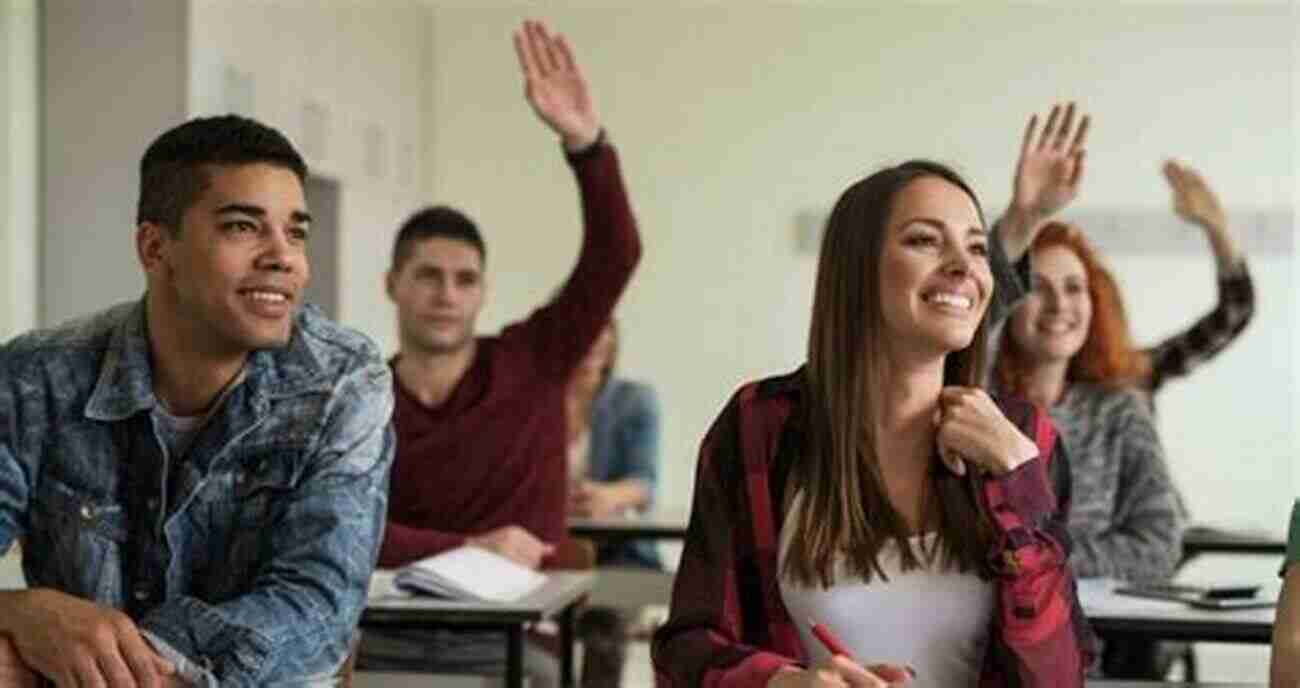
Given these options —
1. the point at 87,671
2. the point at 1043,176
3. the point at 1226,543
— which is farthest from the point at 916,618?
the point at 1226,543

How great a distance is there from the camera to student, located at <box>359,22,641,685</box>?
3.61m

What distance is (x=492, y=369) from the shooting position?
3.92 m

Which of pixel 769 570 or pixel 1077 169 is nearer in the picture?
pixel 769 570

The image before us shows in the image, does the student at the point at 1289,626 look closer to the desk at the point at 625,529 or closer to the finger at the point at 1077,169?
the finger at the point at 1077,169

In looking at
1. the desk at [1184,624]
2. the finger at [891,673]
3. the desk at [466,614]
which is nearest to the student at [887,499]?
the finger at [891,673]

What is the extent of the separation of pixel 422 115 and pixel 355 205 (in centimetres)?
132

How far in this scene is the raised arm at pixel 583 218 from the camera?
358 centimetres

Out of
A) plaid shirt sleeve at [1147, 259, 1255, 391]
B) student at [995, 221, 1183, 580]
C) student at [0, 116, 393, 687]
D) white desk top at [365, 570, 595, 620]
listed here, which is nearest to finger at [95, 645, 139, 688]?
student at [0, 116, 393, 687]

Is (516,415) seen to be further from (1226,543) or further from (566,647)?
(1226,543)

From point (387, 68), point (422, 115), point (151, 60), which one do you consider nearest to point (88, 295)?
point (151, 60)

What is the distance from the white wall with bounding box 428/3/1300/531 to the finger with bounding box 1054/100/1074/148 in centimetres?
508

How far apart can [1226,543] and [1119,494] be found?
1.27 meters

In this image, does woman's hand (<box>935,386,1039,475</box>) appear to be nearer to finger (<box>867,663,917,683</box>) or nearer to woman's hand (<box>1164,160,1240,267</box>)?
finger (<box>867,663,917,683</box>)

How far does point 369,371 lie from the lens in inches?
89.0
